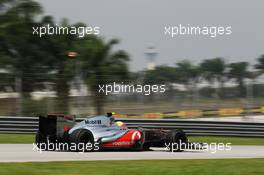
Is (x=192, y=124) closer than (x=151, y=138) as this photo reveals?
No

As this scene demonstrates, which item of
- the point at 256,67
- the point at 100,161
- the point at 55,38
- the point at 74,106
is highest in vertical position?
the point at 55,38

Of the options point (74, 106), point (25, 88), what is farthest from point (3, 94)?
point (74, 106)

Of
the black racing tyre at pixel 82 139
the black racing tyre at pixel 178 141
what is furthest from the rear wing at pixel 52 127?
the black racing tyre at pixel 178 141

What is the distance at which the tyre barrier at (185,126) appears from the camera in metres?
18.9

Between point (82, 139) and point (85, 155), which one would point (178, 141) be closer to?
point (82, 139)

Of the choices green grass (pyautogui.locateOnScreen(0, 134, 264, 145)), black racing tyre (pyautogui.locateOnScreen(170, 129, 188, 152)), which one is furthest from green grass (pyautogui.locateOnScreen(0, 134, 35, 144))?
black racing tyre (pyautogui.locateOnScreen(170, 129, 188, 152))

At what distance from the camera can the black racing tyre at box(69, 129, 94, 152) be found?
12.8 metres

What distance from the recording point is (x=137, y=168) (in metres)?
9.48

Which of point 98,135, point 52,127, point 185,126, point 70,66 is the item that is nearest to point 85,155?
point 98,135

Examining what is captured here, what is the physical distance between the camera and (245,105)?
20.8m

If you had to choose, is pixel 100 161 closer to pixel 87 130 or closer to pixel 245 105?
pixel 87 130

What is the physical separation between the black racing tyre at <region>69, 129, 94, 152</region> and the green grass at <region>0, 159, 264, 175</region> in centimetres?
233

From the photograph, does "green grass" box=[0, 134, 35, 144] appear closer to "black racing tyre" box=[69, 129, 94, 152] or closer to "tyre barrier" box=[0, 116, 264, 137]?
"tyre barrier" box=[0, 116, 264, 137]

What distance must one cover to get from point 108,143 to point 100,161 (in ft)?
8.57
